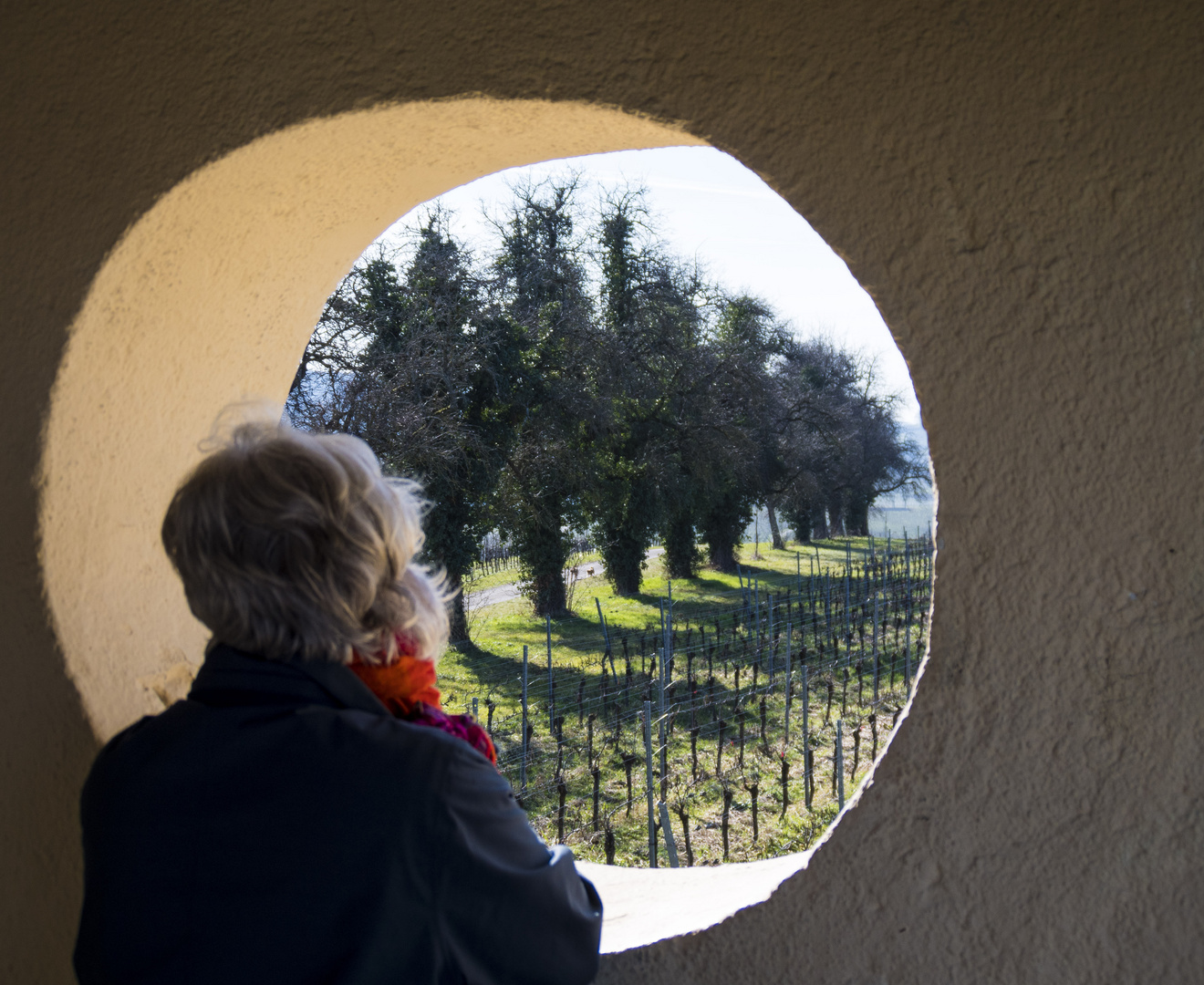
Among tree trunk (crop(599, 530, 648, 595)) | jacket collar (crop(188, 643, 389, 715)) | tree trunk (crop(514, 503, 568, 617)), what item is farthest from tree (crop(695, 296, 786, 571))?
jacket collar (crop(188, 643, 389, 715))

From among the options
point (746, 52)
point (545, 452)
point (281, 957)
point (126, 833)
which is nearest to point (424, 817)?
point (281, 957)

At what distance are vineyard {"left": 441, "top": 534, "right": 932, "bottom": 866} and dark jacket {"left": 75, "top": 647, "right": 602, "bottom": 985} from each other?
359 cm

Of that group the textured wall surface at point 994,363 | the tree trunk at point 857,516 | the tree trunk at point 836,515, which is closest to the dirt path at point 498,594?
the tree trunk at point 836,515

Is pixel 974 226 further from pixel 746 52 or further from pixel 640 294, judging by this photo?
pixel 640 294

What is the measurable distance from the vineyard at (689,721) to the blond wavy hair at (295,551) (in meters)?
3.63

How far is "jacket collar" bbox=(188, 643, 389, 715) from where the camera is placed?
857mm

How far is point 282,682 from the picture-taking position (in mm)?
→ 858

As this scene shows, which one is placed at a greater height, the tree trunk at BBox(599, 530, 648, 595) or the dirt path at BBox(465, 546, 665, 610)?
the tree trunk at BBox(599, 530, 648, 595)

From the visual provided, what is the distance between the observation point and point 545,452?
43.1 ft

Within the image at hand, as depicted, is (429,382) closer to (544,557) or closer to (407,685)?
(544,557)

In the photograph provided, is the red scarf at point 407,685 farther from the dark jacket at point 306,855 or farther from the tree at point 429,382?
the tree at point 429,382

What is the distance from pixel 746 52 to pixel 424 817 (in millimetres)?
930

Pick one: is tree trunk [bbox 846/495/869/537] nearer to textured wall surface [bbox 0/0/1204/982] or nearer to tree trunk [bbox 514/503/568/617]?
tree trunk [bbox 514/503/568/617]

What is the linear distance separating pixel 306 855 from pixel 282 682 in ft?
0.52
